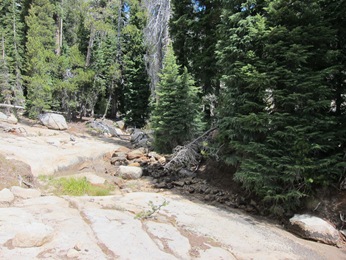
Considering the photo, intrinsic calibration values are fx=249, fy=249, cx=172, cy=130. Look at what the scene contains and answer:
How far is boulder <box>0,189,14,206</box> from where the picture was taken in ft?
16.2

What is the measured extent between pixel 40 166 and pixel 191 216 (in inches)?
233

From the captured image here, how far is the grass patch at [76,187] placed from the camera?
23.7 ft

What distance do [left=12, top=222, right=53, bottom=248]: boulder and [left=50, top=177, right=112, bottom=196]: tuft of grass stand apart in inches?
144

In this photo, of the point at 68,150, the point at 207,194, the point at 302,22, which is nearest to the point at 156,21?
the point at 68,150

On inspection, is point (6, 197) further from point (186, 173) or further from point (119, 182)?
point (186, 173)

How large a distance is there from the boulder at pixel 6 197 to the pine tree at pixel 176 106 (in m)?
5.87

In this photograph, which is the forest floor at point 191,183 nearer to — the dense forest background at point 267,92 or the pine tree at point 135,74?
the dense forest background at point 267,92

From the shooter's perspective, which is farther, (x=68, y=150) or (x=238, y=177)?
(x=68, y=150)

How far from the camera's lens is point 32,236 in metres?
3.40

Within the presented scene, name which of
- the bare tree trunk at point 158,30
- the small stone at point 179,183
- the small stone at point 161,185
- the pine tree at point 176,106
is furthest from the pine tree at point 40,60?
the small stone at point 179,183

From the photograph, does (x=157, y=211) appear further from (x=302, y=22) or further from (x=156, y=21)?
(x=156, y=21)

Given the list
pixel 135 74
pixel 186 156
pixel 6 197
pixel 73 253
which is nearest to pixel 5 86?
pixel 135 74

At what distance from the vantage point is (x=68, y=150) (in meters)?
11.7

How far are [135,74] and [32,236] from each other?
17.9 metres
